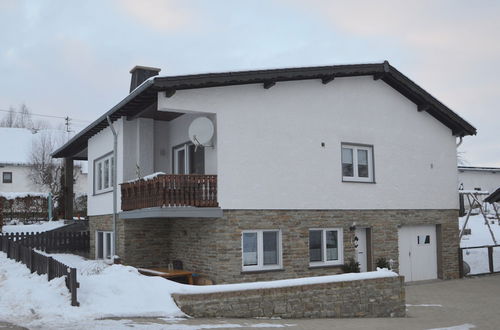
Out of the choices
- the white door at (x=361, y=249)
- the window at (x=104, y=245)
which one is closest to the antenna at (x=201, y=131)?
the white door at (x=361, y=249)

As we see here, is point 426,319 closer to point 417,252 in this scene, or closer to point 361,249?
point 361,249

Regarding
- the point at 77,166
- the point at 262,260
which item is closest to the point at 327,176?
the point at 262,260

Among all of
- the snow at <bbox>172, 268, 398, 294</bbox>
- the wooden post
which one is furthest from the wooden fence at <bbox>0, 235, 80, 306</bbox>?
the wooden post

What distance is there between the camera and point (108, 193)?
18750 mm

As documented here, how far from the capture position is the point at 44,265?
12906mm

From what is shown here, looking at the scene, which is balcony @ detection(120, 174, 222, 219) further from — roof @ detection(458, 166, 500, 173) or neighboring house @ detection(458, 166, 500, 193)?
neighboring house @ detection(458, 166, 500, 193)

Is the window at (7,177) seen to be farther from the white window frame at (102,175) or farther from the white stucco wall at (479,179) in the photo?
the white stucco wall at (479,179)

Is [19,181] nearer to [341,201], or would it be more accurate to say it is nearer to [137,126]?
[137,126]

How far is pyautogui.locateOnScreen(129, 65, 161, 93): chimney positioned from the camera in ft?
64.8

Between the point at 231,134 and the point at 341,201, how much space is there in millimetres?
4230

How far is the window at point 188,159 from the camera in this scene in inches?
627

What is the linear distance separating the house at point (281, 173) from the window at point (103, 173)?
7 cm

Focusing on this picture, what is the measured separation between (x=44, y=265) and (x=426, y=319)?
8.88m

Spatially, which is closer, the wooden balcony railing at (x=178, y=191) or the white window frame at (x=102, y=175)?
the wooden balcony railing at (x=178, y=191)
